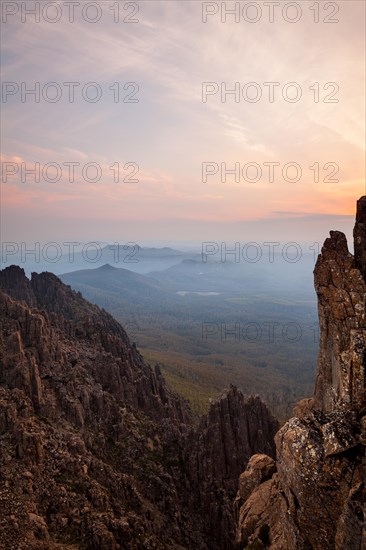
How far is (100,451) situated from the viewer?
6875cm

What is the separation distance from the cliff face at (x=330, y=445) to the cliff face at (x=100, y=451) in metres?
26.9

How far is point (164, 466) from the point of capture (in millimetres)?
75812

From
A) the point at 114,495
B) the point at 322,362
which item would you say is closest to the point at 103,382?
the point at 114,495

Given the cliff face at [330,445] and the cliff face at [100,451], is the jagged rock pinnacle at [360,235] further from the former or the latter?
the cliff face at [100,451]

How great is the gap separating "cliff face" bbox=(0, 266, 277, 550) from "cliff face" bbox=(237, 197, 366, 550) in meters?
26.9

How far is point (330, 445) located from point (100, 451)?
186 feet

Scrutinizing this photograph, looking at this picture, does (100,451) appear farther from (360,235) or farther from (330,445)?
(360,235)

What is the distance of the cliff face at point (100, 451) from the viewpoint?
48.7 m

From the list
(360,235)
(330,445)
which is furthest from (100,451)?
(360,235)

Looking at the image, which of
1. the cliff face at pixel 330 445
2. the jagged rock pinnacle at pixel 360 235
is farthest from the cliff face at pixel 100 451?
the jagged rock pinnacle at pixel 360 235

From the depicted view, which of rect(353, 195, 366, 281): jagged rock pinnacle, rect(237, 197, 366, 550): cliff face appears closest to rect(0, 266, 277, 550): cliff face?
rect(237, 197, 366, 550): cliff face

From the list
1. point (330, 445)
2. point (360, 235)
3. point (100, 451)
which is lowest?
point (100, 451)

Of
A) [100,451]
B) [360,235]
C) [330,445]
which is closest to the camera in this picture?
[330,445]

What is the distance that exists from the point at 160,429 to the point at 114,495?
2852 centimetres
